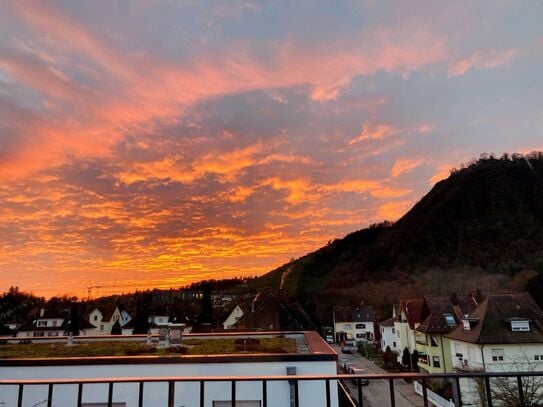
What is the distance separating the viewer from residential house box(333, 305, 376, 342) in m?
33.7

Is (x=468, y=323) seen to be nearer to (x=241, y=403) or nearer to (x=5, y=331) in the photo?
(x=241, y=403)

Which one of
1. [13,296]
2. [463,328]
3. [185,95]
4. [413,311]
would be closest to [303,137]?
[185,95]

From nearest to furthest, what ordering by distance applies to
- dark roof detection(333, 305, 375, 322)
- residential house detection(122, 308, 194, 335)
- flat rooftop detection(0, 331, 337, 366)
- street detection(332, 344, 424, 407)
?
flat rooftop detection(0, 331, 337, 366)
street detection(332, 344, 424, 407)
residential house detection(122, 308, 194, 335)
dark roof detection(333, 305, 375, 322)

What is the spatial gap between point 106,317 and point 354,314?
68.8 feet

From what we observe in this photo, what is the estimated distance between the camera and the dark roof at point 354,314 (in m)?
33.5

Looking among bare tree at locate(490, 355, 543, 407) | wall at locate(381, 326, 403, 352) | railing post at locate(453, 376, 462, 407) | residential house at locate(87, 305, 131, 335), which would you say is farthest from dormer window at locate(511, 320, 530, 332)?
residential house at locate(87, 305, 131, 335)

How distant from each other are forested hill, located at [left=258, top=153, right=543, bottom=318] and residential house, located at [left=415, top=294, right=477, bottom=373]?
357cm

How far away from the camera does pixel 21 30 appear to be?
23.8 ft

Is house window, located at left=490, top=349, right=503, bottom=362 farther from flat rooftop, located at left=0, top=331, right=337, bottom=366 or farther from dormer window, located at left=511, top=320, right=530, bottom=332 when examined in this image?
flat rooftop, located at left=0, top=331, right=337, bottom=366

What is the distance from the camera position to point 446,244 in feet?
93.4

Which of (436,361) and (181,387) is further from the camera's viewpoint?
(436,361)

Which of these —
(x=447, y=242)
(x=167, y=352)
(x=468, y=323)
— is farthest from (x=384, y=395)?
(x=447, y=242)

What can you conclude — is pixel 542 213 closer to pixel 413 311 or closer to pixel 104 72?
pixel 413 311

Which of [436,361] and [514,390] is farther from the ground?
[514,390]
